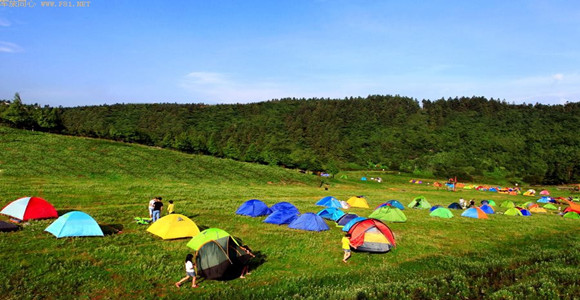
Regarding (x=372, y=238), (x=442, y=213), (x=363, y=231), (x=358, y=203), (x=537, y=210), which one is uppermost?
(x=363, y=231)

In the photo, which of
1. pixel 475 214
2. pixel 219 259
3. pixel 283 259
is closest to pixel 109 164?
pixel 283 259

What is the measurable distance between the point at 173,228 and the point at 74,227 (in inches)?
192

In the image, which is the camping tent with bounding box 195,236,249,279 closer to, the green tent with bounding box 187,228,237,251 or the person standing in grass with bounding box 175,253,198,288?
the green tent with bounding box 187,228,237,251

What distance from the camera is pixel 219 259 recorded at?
45.6 ft

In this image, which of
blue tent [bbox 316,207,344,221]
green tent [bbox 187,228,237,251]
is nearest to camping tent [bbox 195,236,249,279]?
green tent [bbox 187,228,237,251]

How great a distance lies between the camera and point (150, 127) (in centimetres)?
19425

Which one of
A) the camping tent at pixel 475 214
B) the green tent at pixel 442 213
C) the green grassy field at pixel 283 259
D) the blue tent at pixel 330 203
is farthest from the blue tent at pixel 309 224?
the camping tent at pixel 475 214

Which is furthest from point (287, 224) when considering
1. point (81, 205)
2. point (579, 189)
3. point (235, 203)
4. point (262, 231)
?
point (579, 189)

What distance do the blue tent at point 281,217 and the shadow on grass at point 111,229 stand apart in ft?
32.3

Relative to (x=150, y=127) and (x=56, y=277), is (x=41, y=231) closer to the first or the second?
(x=56, y=277)

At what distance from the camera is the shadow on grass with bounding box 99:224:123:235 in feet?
63.7

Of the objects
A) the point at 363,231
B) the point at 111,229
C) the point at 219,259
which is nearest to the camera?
Answer: the point at 219,259

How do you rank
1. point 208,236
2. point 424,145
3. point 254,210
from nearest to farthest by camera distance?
point 208,236
point 254,210
point 424,145

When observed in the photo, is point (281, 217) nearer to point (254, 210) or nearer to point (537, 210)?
point (254, 210)
